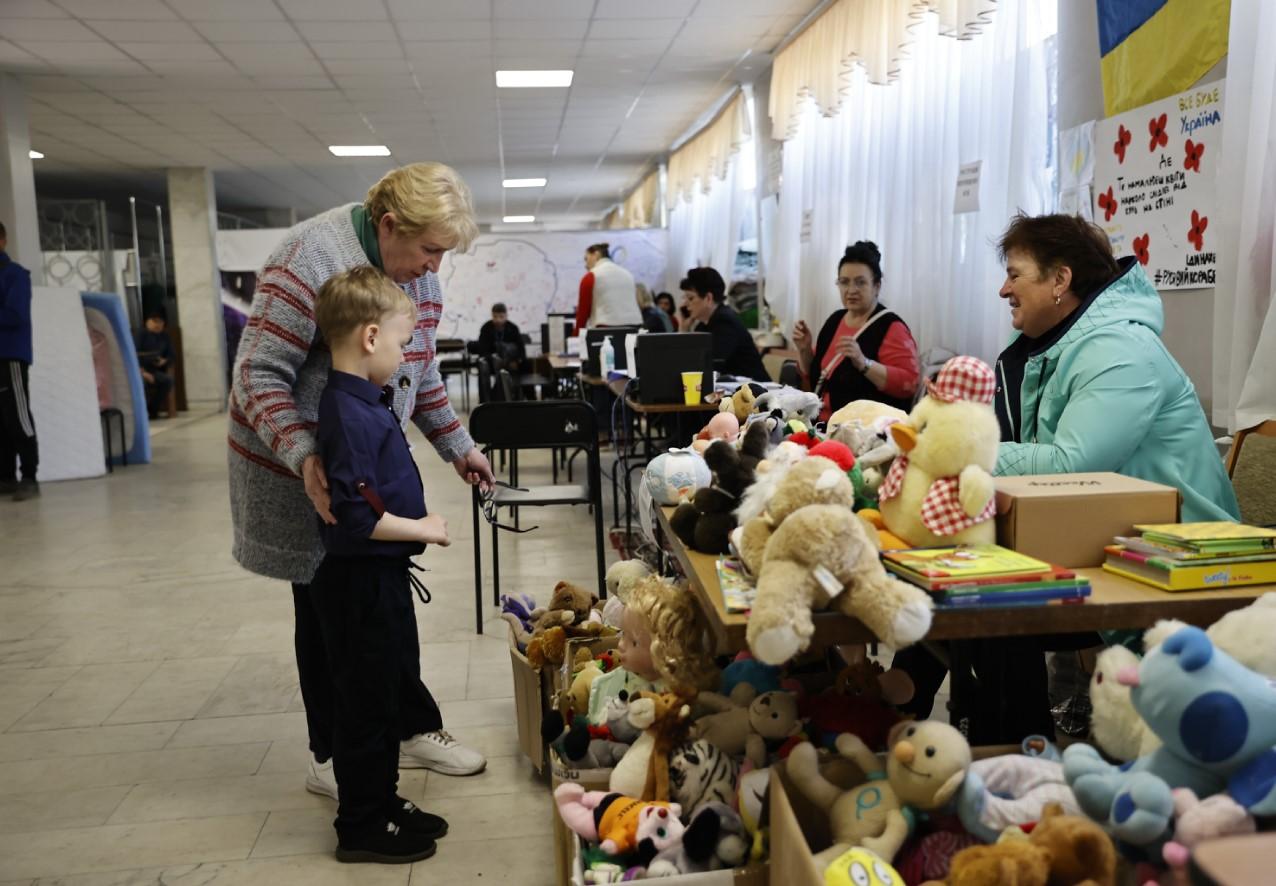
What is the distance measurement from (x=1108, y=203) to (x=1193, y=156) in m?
0.46

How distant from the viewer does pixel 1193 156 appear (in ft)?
9.68

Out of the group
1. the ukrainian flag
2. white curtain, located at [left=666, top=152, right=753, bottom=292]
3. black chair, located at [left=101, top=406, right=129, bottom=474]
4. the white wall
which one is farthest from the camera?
white curtain, located at [left=666, top=152, right=753, bottom=292]

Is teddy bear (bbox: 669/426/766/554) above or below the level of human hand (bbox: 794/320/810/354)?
below

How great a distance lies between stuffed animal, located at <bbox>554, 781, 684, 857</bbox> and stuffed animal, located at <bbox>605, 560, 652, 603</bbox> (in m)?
0.60

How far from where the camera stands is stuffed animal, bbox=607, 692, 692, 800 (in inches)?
66.7

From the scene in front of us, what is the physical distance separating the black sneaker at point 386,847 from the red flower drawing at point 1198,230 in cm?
256

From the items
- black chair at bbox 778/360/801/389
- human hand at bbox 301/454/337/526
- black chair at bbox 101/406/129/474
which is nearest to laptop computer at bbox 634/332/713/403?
black chair at bbox 778/360/801/389

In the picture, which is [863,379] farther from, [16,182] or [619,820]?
[16,182]

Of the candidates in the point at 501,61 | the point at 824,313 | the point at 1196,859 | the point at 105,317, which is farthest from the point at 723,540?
the point at 105,317

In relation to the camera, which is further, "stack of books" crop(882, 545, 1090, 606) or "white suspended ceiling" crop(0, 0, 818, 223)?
"white suspended ceiling" crop(0, 0, 818, 223)

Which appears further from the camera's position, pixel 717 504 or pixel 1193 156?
pixel 1193 156

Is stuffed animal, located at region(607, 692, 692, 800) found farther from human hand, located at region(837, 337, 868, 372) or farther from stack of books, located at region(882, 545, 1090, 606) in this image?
human hand, located at region(837, 337, 868, 372)

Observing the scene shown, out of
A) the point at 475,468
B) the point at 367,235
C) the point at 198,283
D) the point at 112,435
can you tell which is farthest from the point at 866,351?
the point at 198,283

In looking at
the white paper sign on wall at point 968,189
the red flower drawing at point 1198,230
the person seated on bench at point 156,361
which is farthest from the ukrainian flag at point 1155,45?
the person seated on bench at point 156,361
